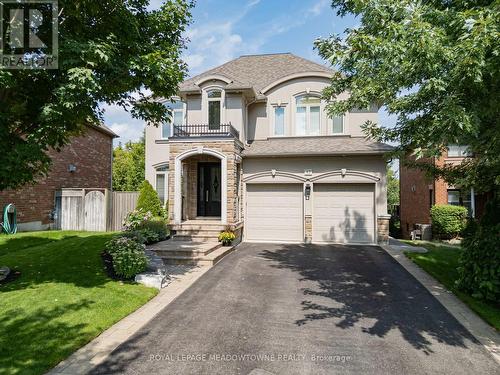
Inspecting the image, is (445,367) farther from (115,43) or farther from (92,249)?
(92,249)

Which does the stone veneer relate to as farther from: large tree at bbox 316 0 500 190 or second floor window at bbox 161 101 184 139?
large tree at bbox 316 0 500 190

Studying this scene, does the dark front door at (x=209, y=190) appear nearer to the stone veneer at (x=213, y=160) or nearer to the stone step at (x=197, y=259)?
the stone veneer at (x=213, y=160)

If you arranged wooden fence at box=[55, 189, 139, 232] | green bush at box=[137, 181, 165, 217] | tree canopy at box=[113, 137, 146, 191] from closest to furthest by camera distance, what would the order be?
green bush at box=[137, 181, 165, 217], wooden fence at box=[55, 189, 139, 232], tree canopy at box=[113, 137, 146, 191]

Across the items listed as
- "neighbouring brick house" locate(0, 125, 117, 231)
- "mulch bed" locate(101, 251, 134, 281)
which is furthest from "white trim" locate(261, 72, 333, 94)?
"mulch bed" locate(101, 251, 134, 281)

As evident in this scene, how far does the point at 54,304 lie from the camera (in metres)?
5.90

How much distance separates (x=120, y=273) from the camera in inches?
306

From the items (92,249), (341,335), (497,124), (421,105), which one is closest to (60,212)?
(92,249)

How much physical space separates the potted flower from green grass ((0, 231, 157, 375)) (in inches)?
170

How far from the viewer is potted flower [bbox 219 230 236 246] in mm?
12062

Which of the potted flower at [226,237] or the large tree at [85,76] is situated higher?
the large tree at [85,76]

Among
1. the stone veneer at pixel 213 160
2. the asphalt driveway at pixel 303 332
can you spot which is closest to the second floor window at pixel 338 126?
the stone veneer at pixel 213 160

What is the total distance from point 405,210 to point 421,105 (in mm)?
18890

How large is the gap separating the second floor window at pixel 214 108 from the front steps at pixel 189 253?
5.90m

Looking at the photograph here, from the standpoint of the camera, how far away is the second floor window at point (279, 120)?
1530 centimetres
